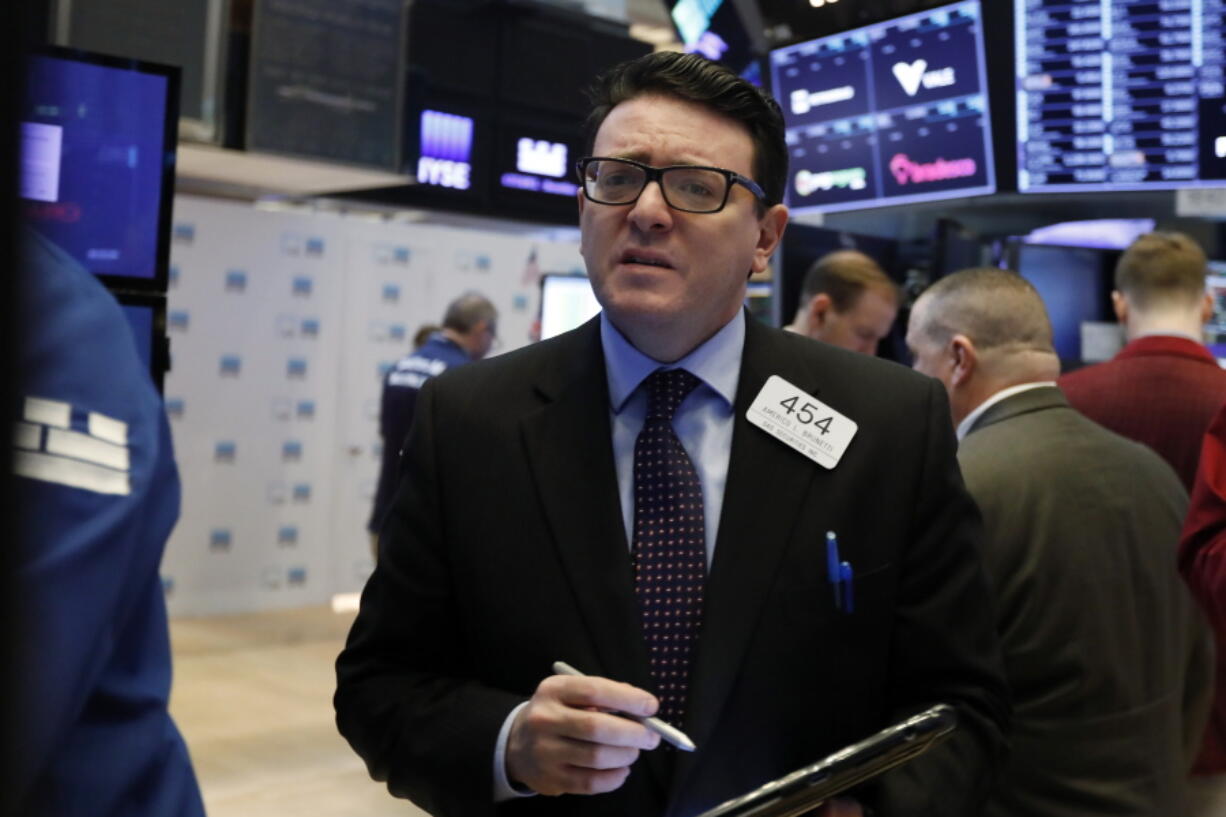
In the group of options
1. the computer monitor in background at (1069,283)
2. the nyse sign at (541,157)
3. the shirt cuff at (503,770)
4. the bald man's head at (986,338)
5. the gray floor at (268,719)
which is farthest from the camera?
the nyse sign at (541,157)

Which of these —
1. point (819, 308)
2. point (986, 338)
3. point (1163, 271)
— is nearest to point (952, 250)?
point (819, 308)

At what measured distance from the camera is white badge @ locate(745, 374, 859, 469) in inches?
57.5

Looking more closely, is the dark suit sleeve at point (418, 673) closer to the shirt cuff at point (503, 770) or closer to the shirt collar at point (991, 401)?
the shirt cuff at point (503, 770)

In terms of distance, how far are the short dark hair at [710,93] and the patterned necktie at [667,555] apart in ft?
1.16

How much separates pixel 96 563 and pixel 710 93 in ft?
3.25

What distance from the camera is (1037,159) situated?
3262 millimetres

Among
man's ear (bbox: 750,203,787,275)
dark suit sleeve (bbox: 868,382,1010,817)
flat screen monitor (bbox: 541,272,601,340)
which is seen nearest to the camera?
dark suit sleeve (bbox: 868,382,1010,817)

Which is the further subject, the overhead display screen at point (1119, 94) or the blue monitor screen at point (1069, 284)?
the blue monitor screen at point (1069, 284)

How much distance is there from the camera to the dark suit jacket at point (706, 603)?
136cm

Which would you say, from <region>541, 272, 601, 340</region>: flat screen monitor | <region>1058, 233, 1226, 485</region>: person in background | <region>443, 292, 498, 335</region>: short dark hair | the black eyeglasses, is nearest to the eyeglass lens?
the black eyeglasses

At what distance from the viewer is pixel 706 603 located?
4.53 feet

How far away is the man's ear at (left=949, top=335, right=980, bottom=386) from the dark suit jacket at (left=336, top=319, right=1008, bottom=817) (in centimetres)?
80

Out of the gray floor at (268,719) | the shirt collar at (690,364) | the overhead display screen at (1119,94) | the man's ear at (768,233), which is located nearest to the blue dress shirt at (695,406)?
the shirt collar at (690,364)

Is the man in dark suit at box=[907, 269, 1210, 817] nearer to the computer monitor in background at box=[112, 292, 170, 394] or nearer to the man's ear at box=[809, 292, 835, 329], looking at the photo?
the man's ear at box=[809, 292, 835, 329]
